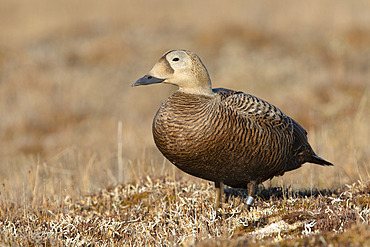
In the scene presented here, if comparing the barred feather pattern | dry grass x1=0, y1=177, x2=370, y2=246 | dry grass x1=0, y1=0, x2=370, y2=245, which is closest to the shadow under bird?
the barred feather pattern

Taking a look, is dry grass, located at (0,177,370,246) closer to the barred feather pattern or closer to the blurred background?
the barred feather pattern

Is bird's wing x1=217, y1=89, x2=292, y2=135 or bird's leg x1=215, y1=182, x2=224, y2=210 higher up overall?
bird's wing x1=217, y1=89, x2=292, y2=135

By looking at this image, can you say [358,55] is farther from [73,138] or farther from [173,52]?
[173,52]

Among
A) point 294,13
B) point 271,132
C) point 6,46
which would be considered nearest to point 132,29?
point 6,46

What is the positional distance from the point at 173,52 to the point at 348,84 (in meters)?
8.98

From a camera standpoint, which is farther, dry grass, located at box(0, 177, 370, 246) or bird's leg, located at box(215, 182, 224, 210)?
bird's leg, located at box(215, 182, 224, 210)

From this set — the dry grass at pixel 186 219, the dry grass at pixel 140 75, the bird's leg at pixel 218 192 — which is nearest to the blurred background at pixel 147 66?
the dry grass at pixel 140 75

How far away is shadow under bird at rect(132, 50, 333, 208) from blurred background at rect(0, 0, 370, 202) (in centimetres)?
313

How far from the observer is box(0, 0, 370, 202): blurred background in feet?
36.3

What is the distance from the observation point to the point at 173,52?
4637mm

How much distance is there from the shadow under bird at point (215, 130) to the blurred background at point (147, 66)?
313cm

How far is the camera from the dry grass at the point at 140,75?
25.2ft

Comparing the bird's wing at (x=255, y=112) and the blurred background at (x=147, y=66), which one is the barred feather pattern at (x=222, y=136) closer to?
the bird's wing at (x=255, y=112)

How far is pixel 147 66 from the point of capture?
629 inches
